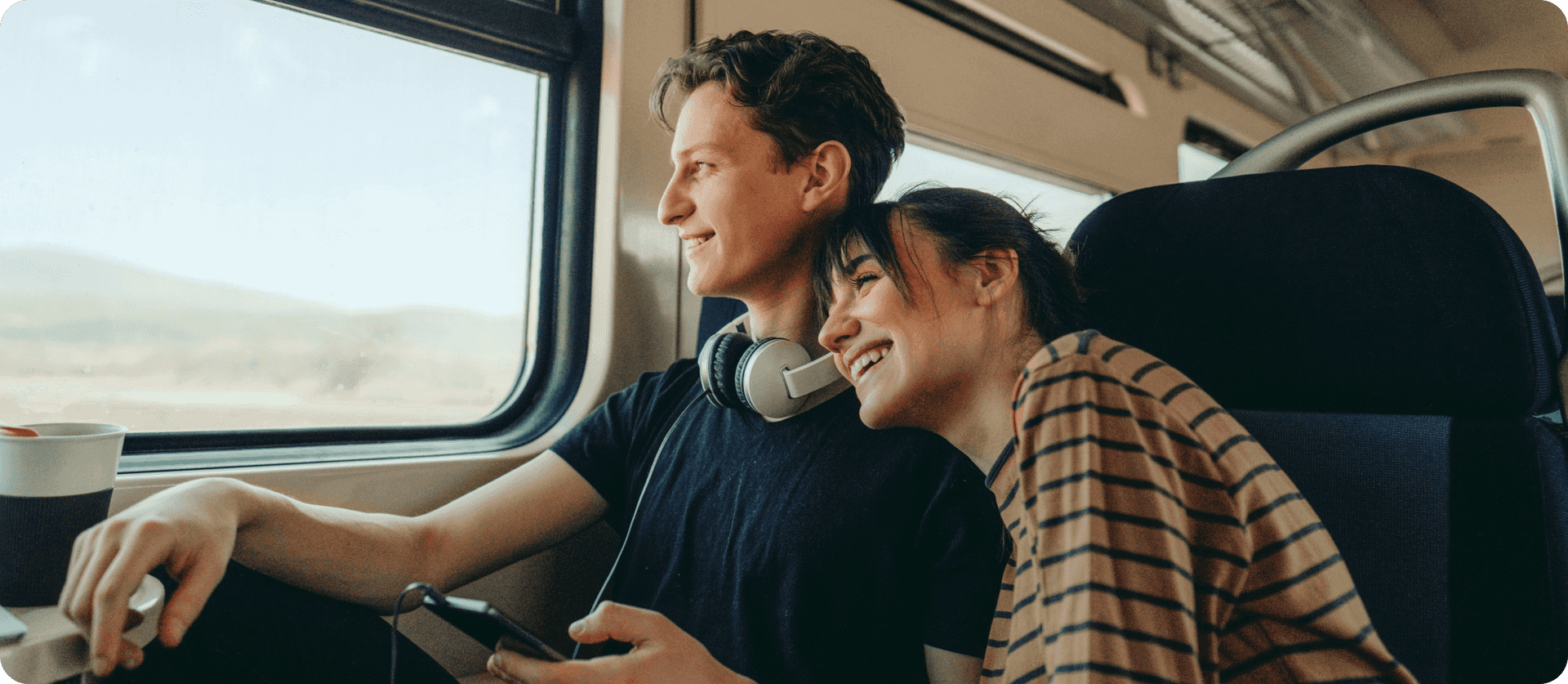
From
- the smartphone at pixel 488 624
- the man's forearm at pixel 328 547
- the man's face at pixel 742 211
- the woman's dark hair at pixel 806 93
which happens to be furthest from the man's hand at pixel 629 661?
the woman's dark hair at pixel 806 93

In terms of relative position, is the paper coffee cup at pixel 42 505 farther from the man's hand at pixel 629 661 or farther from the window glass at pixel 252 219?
the window glass at pixel 252 219

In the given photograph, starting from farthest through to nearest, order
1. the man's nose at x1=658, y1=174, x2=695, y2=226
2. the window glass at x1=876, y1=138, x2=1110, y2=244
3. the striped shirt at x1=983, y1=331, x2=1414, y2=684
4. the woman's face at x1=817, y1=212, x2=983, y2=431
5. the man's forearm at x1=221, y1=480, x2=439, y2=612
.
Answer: the window glass at x1=876, y1=138, x2=1110, y2=244 < the man's nose at x1=658, y1=174, x2=695, y2=226 < the man's forearm at x1=221, y1=480, x2=439, y2=612 < the woman's face at x1=817, y1=212, x2=983, y2=431 < the striped shirt at x1=983, y1=331, x2=1414, y2=684

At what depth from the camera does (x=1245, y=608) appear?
62 centimetres

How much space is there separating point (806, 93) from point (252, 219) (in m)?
0.93

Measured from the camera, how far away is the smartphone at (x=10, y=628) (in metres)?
0.62

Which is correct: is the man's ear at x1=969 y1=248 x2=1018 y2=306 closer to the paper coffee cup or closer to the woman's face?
the woman's face

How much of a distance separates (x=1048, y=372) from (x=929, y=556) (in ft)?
Result: 1.39

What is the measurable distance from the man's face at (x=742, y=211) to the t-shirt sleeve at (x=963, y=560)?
0.40m

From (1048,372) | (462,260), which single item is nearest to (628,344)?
(462,260)

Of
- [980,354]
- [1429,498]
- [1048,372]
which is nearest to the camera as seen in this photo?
[1048,372]

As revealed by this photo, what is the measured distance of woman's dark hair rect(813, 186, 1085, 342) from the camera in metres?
0.94

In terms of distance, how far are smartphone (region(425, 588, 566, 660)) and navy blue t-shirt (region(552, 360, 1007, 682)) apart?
0.29 metres

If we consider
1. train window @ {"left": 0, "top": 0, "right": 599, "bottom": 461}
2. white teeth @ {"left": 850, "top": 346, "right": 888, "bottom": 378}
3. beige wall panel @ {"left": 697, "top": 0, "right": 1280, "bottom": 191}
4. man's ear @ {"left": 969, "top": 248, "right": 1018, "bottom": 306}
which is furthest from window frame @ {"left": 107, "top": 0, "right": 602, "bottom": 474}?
man's ear @ {"left": 969, "top": 248, "right": 1018, "bottom": 306}

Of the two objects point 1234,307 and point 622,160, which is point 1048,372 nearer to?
point 1234,307
